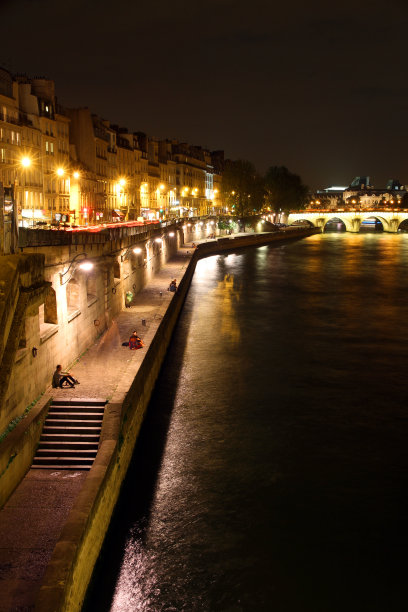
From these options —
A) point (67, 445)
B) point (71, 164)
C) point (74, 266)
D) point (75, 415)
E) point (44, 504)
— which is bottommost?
point (44, 504)

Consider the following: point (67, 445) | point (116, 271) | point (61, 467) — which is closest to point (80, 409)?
point (67, 445)

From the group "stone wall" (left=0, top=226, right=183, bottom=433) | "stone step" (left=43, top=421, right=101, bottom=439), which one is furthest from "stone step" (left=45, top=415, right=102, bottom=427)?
"stone wall" (left=0, top=226, right=183, bottom=433)

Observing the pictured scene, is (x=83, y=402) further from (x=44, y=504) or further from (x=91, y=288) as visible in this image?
(x=91, y=288)

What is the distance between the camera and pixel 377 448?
17.5m

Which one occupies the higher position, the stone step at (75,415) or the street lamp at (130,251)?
the street lamp at (130,251)

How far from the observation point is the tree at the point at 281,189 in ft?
414

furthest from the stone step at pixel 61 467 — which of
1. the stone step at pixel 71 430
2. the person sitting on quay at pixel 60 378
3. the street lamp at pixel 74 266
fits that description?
the street lamp at pixel 74 266

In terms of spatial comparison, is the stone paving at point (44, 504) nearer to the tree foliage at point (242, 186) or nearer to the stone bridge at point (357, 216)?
the tree foliage at point (242, 186)

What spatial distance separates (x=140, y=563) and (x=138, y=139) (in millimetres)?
78512

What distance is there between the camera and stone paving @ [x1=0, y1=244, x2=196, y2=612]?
31.3 ft

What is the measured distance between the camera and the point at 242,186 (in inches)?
4117

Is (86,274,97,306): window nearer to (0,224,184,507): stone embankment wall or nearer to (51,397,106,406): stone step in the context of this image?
(0,224,184,507): stone embankment wall

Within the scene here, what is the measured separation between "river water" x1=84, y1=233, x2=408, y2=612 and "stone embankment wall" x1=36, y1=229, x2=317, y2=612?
2.44 feet

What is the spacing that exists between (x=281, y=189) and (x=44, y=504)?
120043 mm
